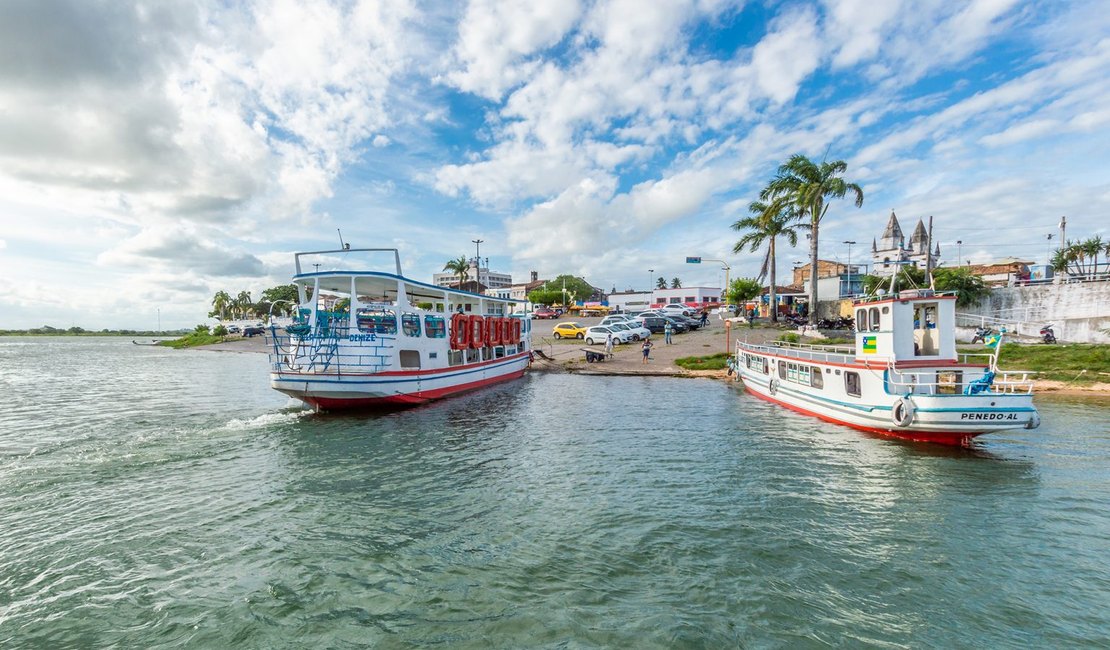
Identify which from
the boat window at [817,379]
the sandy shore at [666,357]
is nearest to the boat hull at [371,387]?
the sandy shore at [666,357]

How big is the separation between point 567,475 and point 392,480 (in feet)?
14.4

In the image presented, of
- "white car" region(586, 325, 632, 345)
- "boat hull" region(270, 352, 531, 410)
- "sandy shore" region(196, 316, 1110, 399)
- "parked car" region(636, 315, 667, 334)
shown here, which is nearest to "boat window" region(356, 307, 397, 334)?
"boat hull" region(270, 352, 531, 410)

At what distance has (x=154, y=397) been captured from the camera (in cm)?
2561

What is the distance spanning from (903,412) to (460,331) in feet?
65.6

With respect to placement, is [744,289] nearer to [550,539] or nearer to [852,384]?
[852,384]

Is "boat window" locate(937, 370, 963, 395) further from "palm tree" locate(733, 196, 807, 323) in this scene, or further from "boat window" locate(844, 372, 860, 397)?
"palm tree" locate(733, 196, 807, 323)

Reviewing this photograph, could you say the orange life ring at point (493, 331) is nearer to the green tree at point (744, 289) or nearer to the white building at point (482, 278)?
the green tree at point (744, 289)

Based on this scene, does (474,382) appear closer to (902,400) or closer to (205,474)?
(205,474)

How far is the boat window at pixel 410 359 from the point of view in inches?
915

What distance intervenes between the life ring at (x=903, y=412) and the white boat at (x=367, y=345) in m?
18.7

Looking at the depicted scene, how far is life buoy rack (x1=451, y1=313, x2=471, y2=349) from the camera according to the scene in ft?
87.2

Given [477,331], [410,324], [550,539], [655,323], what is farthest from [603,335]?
[550,539]

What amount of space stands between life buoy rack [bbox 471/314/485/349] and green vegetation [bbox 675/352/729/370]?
1437 cm

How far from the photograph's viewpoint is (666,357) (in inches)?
1496
